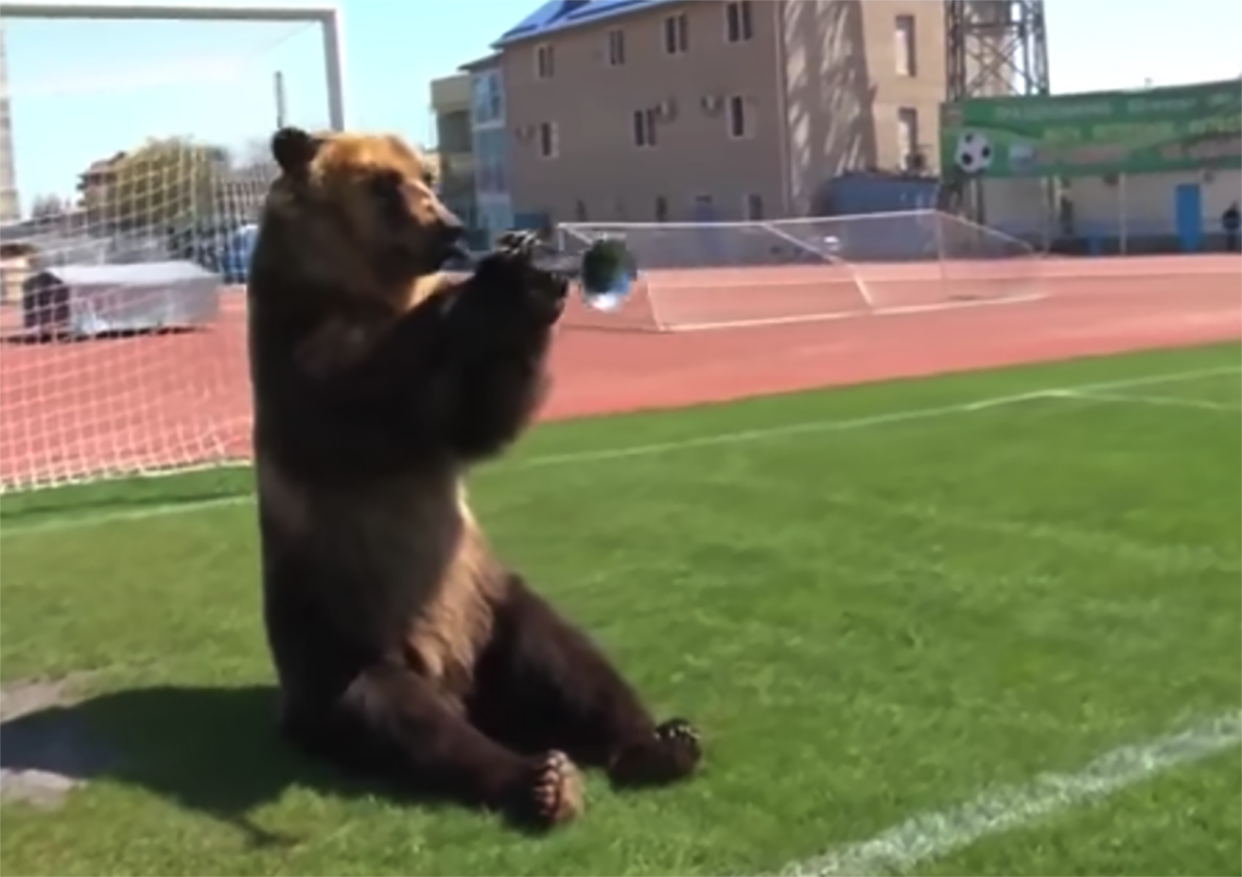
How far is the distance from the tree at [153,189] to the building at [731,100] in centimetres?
4902

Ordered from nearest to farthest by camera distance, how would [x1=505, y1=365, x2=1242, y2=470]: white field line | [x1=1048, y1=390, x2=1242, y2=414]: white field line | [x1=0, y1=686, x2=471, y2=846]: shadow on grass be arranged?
1. [x1=0, y1=686, x2=471, y2=846]: shadow on grass
2. [x1=505, y1=365, x2=1242, y2=470]: white field line
3. [x1=1048, y1=390, x2=1242, y2=414]: white field line

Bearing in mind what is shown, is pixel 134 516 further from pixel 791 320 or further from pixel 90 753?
pixel 791 320

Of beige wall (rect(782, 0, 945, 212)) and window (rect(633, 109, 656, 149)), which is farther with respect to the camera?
window (rect(633, 109, 656, 149))

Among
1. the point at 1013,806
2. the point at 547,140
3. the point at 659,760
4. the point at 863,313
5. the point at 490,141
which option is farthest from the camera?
the point at 490,141

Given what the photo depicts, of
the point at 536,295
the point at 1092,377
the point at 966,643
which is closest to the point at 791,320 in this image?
the point at 1092,377

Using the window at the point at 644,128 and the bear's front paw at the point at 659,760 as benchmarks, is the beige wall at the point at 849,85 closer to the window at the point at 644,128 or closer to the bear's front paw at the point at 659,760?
the window at the point at 644,128

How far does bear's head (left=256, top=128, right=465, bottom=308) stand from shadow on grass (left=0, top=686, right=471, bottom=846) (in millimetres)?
1341

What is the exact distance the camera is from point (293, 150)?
16.6ft

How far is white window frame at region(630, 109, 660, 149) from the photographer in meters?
66.8

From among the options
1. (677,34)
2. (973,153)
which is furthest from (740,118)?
(973,153)

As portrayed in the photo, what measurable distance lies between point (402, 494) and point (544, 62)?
222 feet

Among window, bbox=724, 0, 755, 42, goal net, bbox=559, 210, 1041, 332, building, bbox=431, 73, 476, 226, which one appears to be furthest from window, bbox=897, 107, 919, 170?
goal net, bbox=559, 210, 1041, 332

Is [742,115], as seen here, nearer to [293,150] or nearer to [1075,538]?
[1075,538]

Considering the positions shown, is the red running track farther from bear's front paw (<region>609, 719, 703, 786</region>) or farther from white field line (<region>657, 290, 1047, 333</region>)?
bear's front paw (<region>609, 719, 703, 786</region>)
